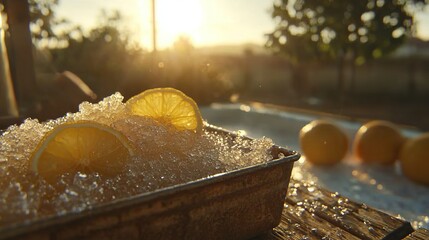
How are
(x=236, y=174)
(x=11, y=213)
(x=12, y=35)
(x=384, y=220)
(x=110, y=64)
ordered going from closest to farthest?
(x=11, y=213) → (x=236, y=174) → (x=384, y=220) → (x=12, y=35) → (x=110, y=64)

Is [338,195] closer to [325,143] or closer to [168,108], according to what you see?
[168,108]

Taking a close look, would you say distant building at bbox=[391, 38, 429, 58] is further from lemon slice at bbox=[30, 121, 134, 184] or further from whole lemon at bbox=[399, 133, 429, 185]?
lemon slice at bbox=[30, 121, 134, 184]

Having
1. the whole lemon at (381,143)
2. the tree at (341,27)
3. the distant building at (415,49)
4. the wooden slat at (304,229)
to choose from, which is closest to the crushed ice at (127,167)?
the wooden slat at (304,229)

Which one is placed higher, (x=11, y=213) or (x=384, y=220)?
(x=11, y=213)

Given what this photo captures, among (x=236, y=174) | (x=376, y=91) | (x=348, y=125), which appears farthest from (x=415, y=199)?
(x=376, y=91)

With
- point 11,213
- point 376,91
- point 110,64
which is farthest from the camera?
point 376,91

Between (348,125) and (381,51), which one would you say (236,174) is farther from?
(381,51)

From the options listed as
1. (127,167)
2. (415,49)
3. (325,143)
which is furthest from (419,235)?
(415,49)
